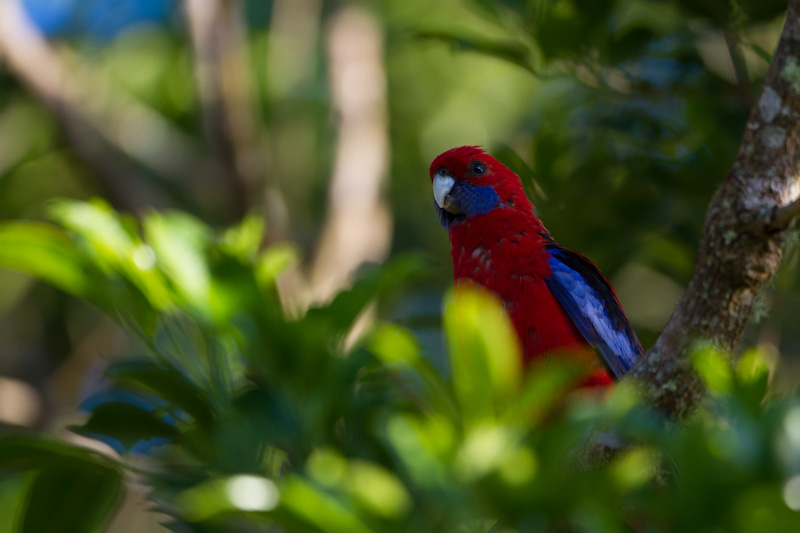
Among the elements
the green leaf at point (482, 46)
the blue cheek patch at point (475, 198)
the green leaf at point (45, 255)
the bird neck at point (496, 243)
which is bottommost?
the green leaf at point (45, 255)

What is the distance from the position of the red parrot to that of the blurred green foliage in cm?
21

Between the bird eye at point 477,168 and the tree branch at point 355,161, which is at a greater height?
the tree branch at point 355,161

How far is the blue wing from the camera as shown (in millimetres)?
2508

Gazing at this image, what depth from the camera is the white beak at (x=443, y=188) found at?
2.84m

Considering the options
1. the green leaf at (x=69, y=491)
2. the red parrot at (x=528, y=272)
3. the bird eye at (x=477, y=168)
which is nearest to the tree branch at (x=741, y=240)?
the red parrot at (x=528, y=272)

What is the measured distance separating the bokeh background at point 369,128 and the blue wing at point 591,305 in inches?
9.5

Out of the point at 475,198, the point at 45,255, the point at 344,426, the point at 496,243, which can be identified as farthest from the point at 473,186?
the point at 45,255

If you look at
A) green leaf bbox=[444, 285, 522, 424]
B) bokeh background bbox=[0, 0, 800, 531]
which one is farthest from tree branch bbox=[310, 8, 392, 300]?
green leaf bbox=[444, 285, 522, 424]

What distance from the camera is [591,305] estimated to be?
2.55 m

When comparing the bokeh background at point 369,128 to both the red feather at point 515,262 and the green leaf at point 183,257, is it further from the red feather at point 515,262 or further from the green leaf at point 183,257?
the green leaf at point 183,257

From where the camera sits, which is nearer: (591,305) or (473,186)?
(591,305)

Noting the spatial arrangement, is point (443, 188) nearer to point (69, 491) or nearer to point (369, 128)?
point (69, 491)

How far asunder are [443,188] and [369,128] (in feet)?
6.38

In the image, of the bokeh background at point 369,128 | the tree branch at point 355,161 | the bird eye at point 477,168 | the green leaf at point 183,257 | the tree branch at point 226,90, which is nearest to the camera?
the green leaf at point 183,257
